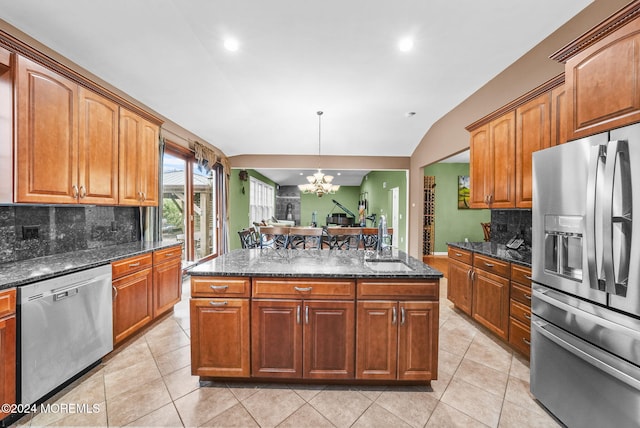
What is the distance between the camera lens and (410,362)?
167 cm

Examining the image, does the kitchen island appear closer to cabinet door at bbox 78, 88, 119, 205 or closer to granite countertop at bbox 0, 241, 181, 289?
granite countertop at bbox 0, 241, 181, 289

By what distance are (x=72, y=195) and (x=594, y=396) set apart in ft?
11.7

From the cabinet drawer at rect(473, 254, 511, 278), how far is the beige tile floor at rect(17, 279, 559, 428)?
752 mm

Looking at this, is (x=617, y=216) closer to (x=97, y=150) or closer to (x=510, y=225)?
(x=510, y=225)

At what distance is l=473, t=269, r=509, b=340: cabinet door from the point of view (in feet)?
7.43

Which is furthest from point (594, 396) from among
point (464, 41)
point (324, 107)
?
point (324, 107)

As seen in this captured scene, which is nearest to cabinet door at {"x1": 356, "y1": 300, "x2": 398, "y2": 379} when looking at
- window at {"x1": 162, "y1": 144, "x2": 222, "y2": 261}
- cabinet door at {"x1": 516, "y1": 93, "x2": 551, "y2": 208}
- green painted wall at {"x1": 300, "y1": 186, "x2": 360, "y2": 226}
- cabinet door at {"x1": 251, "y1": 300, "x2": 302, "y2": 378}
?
cabinet door at {"x1": 251, "y1": 300, "x2": 302, "y2": 378}

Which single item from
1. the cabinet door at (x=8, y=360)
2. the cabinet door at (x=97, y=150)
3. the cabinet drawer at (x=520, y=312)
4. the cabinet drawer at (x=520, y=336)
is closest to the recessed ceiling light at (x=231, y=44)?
the cabinet door at (x=97, y=150)

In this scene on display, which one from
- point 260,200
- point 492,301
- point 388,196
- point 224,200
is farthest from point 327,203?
point 492,301

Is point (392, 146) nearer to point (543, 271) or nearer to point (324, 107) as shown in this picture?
point (324, 107)

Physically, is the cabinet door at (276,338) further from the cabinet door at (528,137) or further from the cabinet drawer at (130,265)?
the cabinet door at (528,137)

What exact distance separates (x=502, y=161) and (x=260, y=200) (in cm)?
759

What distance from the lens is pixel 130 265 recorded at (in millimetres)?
2217

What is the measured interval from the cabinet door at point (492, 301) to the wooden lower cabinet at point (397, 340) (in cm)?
108
